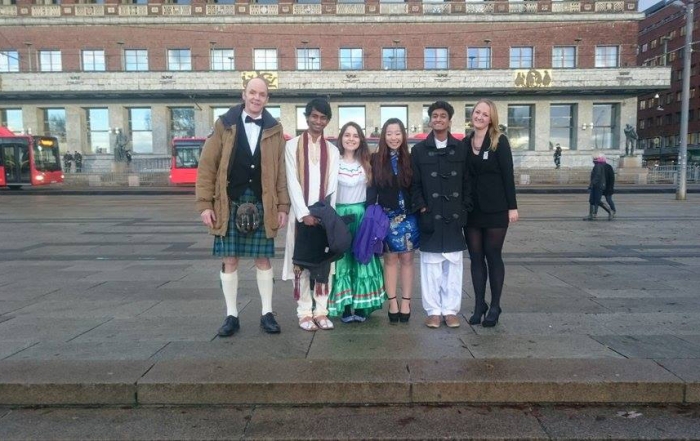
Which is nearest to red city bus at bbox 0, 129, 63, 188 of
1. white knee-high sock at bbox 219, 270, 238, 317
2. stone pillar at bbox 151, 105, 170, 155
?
stone pillar at bbox 151, 105, 170, 155

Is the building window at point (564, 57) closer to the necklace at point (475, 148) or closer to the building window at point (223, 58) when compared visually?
the building window at point (223, 58)

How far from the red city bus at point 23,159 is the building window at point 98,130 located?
1245cm

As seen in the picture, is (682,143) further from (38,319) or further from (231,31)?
(231,31)

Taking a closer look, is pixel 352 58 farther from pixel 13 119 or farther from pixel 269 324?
pixel 269 324

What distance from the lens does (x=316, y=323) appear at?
491cm

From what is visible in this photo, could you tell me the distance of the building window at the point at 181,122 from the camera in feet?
139

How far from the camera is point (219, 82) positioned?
4006 centimetres

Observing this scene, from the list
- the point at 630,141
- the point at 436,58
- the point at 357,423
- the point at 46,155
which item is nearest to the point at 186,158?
the point at 46,155

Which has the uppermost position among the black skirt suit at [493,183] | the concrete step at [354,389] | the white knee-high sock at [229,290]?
the black skirt suit at [493,183]

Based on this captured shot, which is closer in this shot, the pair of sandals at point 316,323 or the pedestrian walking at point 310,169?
the pedestrian walking at point 310,169

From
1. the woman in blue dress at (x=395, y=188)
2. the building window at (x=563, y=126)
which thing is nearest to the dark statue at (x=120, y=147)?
the building window at (x=563, y=126)

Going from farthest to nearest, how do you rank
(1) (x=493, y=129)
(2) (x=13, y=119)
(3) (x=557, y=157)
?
(2) (x=13, y=119) < (3) (x=557, y=157) < (1) (x=493, y=129)

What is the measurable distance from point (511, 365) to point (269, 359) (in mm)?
1795

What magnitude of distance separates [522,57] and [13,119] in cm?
4069
